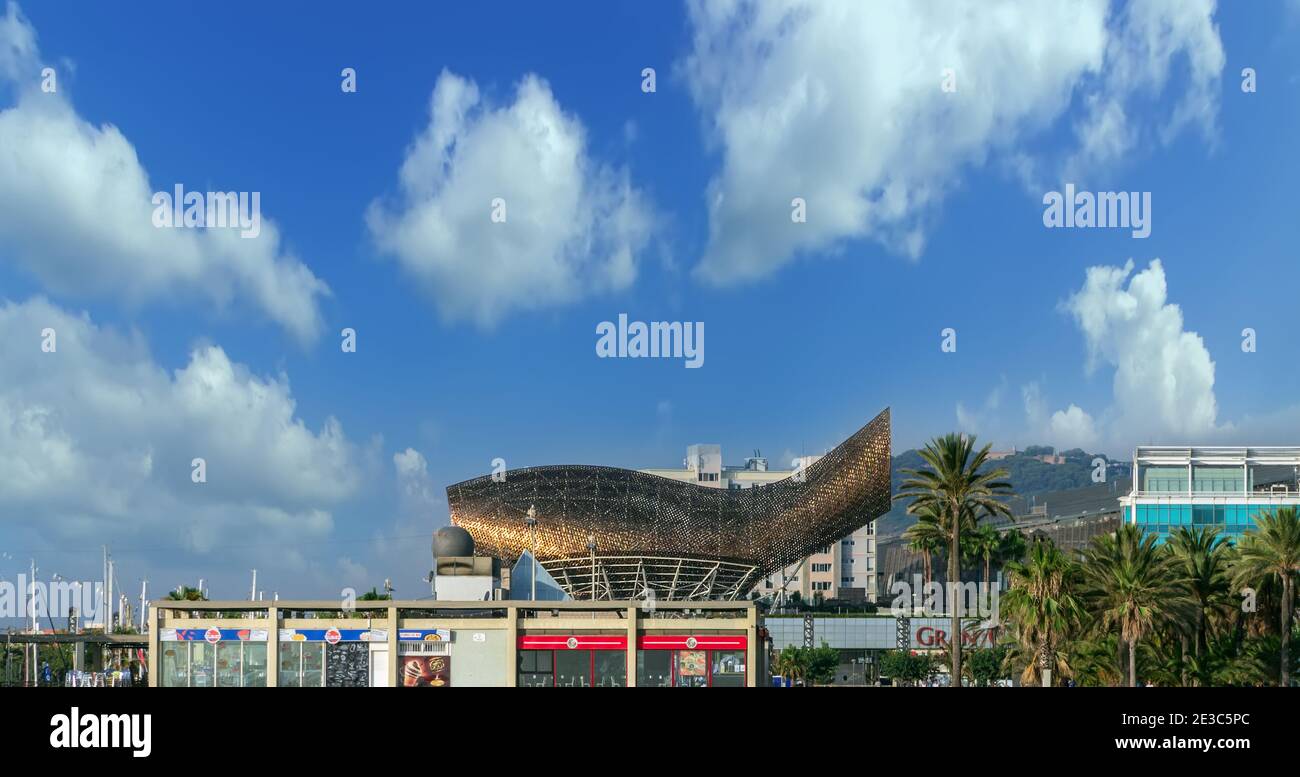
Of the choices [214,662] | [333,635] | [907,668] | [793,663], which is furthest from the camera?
[793,663]

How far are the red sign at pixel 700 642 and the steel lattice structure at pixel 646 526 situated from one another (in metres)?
87.6

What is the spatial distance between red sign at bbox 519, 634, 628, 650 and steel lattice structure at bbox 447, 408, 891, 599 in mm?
87066

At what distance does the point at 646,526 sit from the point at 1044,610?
94.6 m

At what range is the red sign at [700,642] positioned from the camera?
2470 inches

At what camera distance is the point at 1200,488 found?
114750 mm

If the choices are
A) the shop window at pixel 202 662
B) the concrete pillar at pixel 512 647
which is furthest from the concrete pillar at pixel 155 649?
the concrete pillar at pixel 512 647

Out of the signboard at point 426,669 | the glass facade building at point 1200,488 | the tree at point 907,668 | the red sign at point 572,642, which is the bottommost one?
the tree at point 907,668

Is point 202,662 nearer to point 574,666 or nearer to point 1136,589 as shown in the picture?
point 574,666

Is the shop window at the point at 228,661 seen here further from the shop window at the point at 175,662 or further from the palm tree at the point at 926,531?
the palm tree at the point at 926,531

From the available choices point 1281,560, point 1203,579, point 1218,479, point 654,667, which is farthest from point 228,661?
point 1218,479

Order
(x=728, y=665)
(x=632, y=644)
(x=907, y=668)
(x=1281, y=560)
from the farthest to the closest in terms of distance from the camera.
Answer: (x=907, y=668)
(x=728, y=665)
(x=632, y=644)
(x=1281, y=560)
